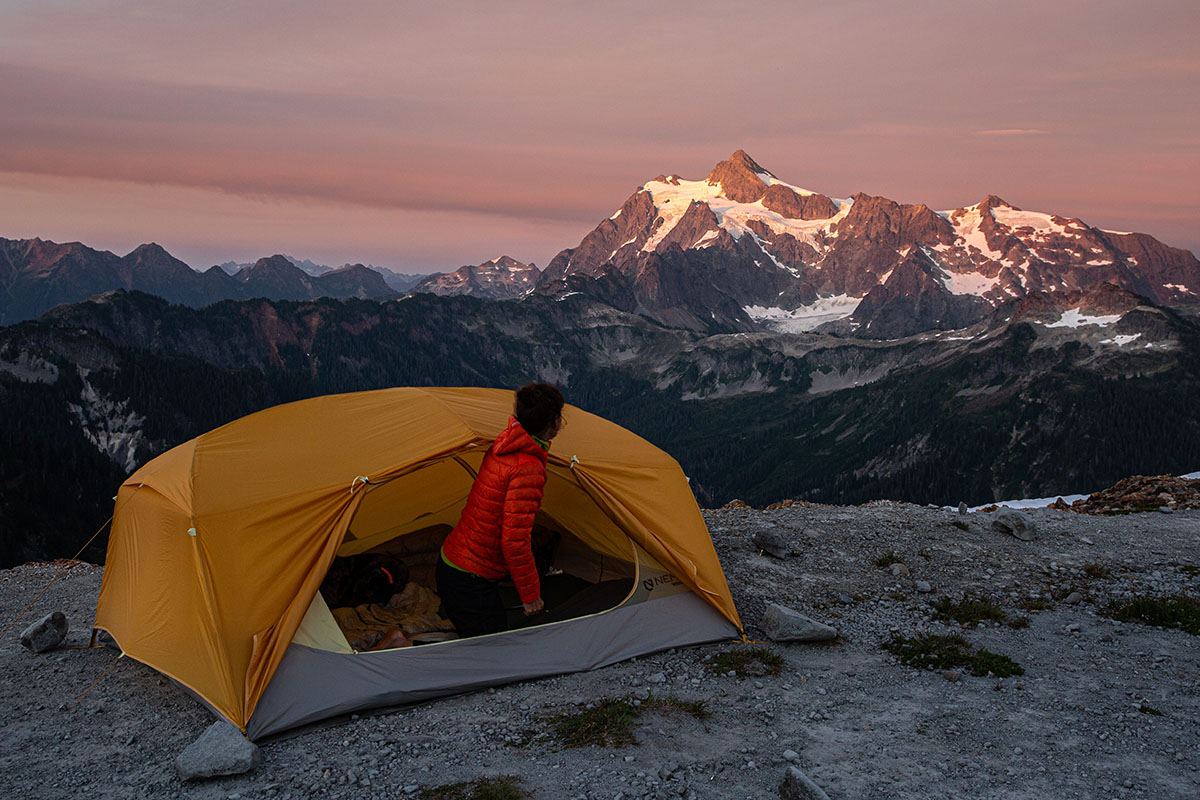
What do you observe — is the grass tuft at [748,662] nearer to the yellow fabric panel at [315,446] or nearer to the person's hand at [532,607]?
the person's hand at [532,607]

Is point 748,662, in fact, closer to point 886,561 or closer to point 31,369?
point 886,561

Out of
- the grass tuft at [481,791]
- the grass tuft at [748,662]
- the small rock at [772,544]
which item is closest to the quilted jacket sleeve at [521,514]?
the grass tuft at [481,791]

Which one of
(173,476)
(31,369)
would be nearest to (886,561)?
(173,476)

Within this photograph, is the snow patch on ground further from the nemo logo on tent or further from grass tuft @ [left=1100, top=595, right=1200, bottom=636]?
grass tuft @ [left=1100, top=595, right=1200, bottom=636]

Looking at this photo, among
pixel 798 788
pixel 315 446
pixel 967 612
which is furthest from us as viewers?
pixel 967 612

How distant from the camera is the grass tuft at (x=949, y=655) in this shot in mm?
11797

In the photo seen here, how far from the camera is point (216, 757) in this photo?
8766mm

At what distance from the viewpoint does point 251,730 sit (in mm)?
9859

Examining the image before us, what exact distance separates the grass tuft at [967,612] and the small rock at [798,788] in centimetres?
747

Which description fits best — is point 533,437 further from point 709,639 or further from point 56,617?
point 56,617

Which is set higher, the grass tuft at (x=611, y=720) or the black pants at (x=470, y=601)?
the black pants at (x=470, y=601)

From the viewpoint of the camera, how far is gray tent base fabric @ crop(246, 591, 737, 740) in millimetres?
10391

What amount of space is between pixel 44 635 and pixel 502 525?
890 centimetres

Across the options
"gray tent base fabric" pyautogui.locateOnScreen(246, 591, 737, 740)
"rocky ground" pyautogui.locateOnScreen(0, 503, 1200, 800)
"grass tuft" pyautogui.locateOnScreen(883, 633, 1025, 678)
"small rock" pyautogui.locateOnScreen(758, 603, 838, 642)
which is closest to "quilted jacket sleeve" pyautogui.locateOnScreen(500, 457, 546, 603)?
"gray tent base fabric" pyautogui.locateOnScreen(246, 591, 737, 740)
